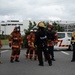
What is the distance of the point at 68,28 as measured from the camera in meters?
54.6

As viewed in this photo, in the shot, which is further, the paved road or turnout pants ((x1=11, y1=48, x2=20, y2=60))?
turnout pants ((x1=11, y1=48, x2=20, y2=60))

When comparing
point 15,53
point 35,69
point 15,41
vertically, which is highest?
point 15,41

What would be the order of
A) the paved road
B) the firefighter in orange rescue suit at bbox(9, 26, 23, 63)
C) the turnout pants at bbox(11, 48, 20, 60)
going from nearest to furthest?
the paved road < the firefighter in orange rescue suit at bbox(9, 26, 23, 63) < the turnout pants at bbox(11, 48, 20, 60)

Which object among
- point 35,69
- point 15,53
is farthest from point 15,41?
point 35,69

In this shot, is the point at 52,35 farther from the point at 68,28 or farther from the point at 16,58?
the point at 68,28

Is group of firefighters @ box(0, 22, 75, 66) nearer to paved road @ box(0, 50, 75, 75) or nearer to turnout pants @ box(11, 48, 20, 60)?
turnout pants @ box(11, 48, 20, 60)

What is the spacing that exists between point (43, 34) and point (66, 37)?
13.7m

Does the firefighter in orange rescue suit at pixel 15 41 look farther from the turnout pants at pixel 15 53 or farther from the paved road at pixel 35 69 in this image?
the paved road at pixel 35 69

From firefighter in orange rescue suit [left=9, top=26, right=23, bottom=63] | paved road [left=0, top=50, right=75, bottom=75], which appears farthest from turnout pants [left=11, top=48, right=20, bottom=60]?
paved road [left=0, top=50, right=75, bottom=75]

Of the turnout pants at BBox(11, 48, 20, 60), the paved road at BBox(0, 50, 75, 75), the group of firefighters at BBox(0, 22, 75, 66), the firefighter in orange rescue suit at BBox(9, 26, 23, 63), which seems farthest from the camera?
the turnout pants at BBox(11, 48, 20, 60)

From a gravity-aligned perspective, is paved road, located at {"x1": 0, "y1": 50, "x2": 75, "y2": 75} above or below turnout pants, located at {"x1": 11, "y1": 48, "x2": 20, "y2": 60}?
below

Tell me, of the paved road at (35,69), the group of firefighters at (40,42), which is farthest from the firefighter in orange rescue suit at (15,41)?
the paved road at (35,69)

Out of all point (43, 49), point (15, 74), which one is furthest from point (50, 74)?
point (43, 49)

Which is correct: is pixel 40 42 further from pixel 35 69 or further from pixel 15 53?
pixel 15 53
